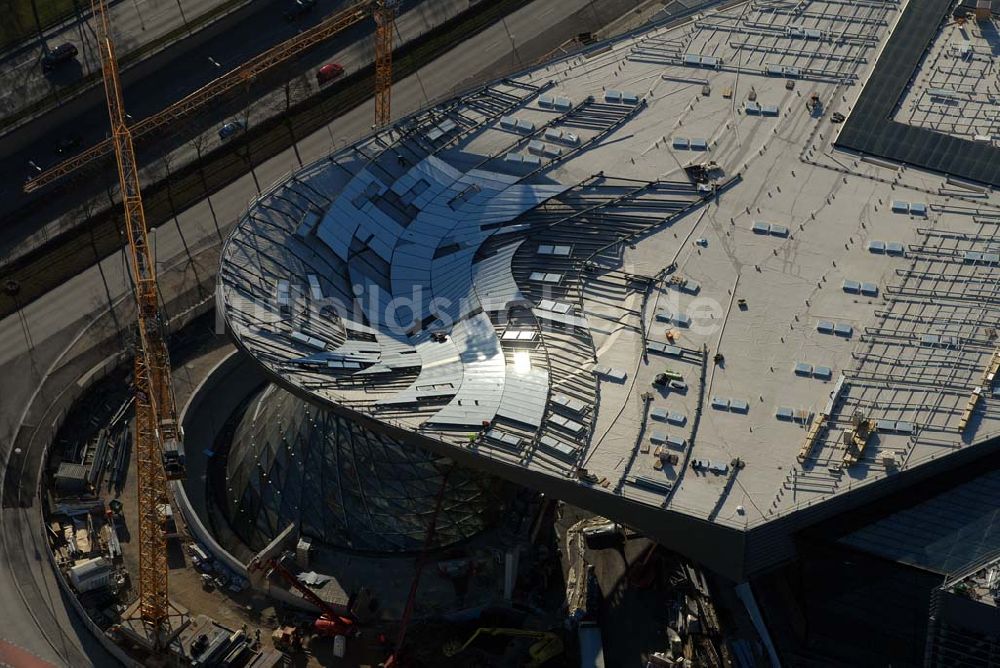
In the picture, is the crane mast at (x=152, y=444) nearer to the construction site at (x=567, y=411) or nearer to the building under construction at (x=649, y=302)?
the construction site at (x=567, y=411)

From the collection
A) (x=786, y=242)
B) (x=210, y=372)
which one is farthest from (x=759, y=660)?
(x=210, y=372)

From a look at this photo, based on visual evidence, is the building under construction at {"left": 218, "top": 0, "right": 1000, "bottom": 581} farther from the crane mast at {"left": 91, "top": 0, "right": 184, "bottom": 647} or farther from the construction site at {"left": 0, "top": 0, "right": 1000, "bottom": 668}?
the crane mast at {"left": 91, "top": 0, "right": 184, "bottom": 647}

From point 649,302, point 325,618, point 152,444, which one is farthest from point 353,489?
point 649,302

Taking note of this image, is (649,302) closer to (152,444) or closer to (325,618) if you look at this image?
(325,618)

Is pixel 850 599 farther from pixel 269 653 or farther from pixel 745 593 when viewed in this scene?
pixel 269 653

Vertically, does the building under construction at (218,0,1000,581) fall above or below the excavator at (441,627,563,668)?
above

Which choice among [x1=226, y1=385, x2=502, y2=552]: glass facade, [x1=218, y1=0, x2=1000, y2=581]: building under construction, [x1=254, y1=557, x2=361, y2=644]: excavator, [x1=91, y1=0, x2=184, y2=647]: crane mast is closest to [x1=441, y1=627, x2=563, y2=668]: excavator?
[x1=254, y1=557, x2=361, y2=644]: excavator

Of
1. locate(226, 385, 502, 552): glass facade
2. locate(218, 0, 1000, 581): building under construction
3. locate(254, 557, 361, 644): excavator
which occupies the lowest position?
locate(254, 557, 361, 644): excavator

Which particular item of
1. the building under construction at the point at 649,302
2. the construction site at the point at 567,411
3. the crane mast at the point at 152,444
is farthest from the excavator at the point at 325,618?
the building under construction at the point at 649,302
